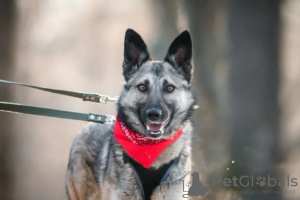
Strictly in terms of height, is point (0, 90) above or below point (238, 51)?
below

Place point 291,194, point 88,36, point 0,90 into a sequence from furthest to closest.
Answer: point 88,36 → point 0,90 → point 291,194

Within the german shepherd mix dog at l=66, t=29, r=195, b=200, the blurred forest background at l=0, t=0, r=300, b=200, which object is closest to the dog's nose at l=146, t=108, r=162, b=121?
the german shepherd mix dog at l=66, t=29, r=195, b=200

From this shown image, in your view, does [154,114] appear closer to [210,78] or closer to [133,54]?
[133,54]

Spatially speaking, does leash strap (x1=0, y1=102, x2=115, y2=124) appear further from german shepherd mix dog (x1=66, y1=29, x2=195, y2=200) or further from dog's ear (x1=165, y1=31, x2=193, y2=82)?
dog's ear (x1=165, y1=31, x2=193, y2=82)

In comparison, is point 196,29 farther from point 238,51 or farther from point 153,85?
point 153,85

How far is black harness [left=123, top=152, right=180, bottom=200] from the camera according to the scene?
359 cm

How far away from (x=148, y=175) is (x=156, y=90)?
0.68 m

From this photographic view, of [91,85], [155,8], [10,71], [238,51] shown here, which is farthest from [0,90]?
[238,51]

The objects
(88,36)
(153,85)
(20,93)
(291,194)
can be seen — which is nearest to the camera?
(153,85)

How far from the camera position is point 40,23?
9055 mm

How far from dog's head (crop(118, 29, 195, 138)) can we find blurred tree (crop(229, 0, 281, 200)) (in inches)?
162

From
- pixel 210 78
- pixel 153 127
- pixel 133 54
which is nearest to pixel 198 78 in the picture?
pixel 210 78

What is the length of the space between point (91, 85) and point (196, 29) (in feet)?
7.65

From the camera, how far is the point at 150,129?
3594mm
